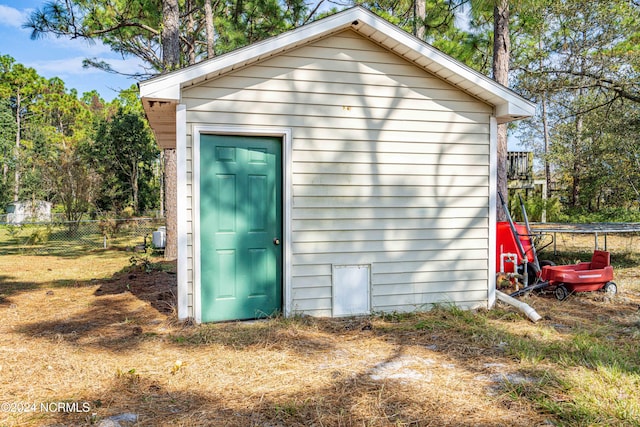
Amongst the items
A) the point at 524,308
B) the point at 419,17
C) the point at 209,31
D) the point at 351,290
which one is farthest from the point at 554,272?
the point at 209,31

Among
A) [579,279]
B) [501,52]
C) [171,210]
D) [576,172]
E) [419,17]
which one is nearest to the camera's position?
[579,279]

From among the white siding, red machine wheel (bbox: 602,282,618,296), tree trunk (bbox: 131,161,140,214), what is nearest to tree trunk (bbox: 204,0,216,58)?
the white siding

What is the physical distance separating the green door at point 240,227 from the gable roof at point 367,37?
0.62m

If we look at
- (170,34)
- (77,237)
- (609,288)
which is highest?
(170,34)

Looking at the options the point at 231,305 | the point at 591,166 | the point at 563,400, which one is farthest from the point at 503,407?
the point at 591,166

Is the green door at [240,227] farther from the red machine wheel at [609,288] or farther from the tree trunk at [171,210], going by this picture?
the tree trunk at [171,210]

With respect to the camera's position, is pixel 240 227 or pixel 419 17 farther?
pixel 419 17

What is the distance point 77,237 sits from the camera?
13906 millimetres

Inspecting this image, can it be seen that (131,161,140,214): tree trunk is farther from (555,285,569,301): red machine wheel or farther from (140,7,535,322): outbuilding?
(555,285,569,301): red machine wheel

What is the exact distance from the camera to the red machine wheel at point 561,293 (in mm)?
6062

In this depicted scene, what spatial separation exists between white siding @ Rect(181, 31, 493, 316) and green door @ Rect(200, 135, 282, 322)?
19cm

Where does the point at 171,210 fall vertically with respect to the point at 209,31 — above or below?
below

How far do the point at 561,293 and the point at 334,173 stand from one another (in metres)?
3.68

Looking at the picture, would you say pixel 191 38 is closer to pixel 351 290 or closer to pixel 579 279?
pixel 351 290
